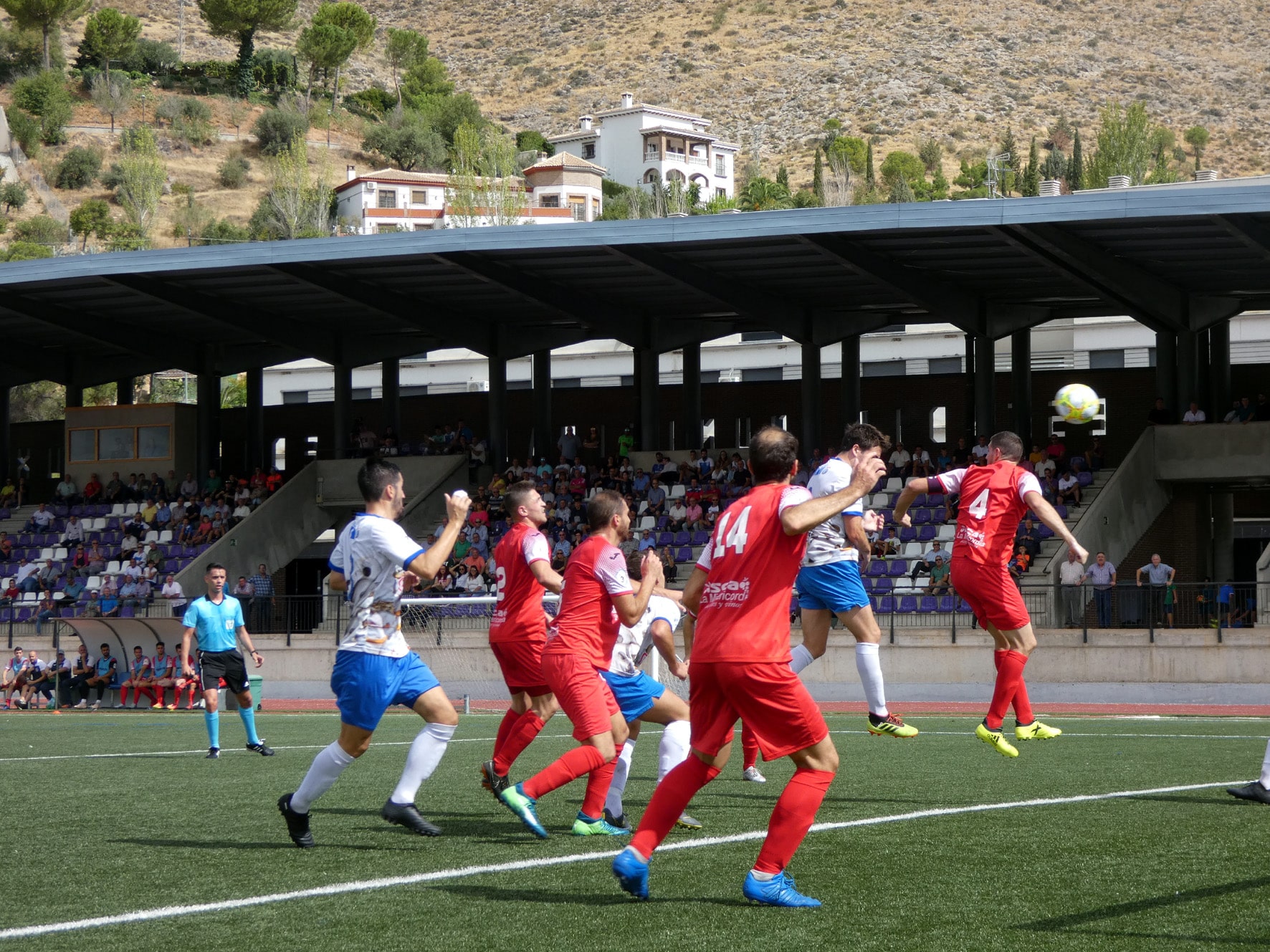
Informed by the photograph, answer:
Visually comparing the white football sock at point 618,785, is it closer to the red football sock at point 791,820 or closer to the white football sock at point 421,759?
the white football sock at point 421,759

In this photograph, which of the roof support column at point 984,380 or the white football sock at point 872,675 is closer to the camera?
the white football sock at point 872,675

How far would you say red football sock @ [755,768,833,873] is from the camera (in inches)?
233

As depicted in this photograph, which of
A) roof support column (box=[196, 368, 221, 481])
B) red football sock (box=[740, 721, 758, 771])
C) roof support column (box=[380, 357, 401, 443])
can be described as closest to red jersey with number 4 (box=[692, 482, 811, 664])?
red football sock (box=[740, 721, 758, 771])

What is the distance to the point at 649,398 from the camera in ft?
121

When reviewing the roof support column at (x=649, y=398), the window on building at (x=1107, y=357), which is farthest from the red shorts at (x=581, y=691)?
the window on building at (x=1107, y=357)

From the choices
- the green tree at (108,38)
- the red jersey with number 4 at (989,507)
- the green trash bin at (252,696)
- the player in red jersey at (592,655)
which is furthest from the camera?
the green tree at (108,38)

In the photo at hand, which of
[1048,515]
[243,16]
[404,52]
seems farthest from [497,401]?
[404,52]

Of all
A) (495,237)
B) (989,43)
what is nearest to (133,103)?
(989,43)

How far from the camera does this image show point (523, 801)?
25.6 ft

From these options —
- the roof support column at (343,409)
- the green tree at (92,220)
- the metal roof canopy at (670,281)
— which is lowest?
the roof support column at (343,409)

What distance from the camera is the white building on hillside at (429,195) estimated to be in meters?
122

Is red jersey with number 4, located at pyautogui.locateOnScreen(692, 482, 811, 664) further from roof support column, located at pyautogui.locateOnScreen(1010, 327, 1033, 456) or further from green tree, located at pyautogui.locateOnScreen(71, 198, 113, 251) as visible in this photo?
green tree, located at pyautogui.locateOnScreen(71, 198, 113, 251)

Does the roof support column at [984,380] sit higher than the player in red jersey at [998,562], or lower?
higher

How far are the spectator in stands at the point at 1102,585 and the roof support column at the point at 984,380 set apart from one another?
7.27m
